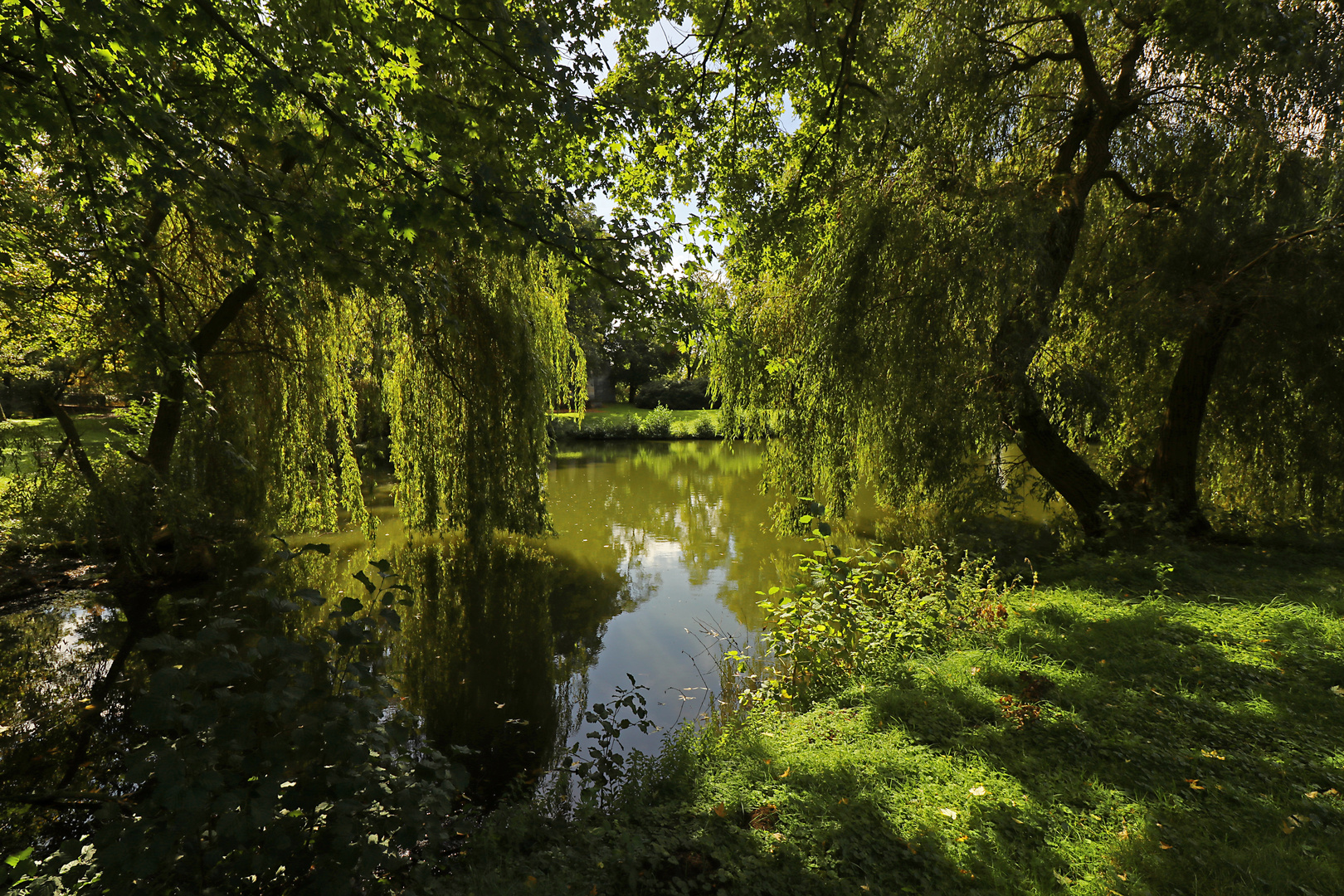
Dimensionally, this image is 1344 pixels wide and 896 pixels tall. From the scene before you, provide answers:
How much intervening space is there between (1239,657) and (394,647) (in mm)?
6093

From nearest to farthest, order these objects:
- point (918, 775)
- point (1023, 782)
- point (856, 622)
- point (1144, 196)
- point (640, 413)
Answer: point (1023, 782) < point (918, 775) < point (856, 622) < point (1144, 196) < point (640, 413)

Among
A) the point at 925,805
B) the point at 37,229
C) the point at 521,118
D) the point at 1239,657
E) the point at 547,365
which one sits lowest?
the point at 925,805

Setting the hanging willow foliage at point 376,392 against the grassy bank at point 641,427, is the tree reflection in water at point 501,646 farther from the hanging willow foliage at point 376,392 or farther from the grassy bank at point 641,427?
the grassy bank at point 641,427

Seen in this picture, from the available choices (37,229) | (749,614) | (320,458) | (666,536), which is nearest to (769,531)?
(666,536)

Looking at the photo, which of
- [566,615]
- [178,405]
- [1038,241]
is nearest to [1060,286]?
[1038,241]

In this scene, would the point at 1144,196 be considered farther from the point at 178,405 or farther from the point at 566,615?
the point at 178,405

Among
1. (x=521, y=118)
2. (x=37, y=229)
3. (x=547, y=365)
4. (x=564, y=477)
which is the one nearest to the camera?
(x=521, y=118)

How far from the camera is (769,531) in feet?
28.7

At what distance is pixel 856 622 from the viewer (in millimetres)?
4555

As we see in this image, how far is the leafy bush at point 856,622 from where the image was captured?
4.19 m

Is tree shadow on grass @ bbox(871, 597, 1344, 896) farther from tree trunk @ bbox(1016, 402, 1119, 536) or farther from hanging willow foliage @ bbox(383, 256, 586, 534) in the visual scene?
hanging willow foliage @ bbox(383, 256, 586, 534)

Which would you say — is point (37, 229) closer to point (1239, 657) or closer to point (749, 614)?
point (749, 614)

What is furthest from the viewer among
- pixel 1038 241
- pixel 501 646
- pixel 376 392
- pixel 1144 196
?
pixel 376 392

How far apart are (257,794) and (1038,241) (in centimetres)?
613
